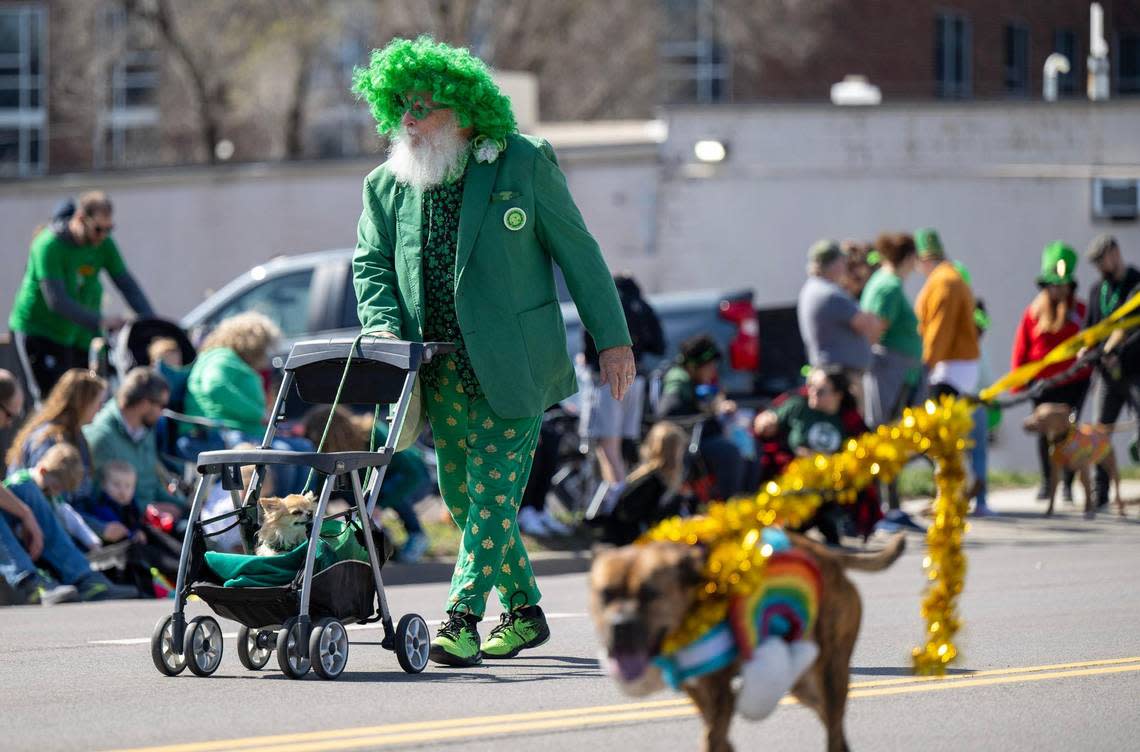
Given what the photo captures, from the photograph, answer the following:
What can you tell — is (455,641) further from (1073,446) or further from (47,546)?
(1073,446)

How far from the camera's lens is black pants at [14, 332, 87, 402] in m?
13.9

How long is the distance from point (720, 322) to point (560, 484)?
6.62 ft

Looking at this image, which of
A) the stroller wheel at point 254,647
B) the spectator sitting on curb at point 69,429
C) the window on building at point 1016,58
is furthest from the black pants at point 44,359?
the window on building at point 1016,58

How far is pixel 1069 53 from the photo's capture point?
46.3m

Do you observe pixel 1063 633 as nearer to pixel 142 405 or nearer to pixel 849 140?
pixel 142 405

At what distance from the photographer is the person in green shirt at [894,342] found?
47.3 ft

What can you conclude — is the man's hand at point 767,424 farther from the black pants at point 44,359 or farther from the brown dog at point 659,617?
the brown dog at point 659,617

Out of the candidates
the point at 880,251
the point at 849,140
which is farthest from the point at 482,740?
the point at 849,140

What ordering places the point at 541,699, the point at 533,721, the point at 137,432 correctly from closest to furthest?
the point at 533,721
the point at 541,699
the point at 137,432

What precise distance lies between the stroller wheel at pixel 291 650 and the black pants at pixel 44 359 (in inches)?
286

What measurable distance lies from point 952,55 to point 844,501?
40492 millimetres

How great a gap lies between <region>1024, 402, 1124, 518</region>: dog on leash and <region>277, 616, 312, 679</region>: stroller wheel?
8.91 meters

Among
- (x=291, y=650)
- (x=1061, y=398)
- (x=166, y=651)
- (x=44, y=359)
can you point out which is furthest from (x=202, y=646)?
(x=1061, y=398)

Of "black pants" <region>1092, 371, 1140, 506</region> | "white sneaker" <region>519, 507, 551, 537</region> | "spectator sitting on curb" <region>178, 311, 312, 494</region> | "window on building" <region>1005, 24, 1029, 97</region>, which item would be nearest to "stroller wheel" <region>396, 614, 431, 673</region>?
"spectator sitting on curb" <region>178, 311, 312, 494</region>
